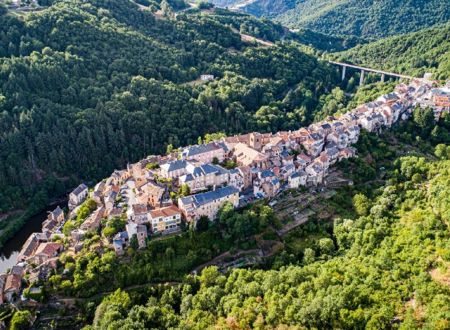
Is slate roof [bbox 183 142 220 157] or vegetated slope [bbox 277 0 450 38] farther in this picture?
vegetated slope [bbox 277 0 450 38]

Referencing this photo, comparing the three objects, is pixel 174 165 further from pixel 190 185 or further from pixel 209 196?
pixel 209 196

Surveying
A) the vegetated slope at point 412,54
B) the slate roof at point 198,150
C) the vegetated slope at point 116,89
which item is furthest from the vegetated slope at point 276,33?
the slate roof at point 198,150

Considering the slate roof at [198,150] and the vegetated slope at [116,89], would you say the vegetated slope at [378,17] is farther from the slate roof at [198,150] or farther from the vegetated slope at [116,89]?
the slate roof at [198,150]

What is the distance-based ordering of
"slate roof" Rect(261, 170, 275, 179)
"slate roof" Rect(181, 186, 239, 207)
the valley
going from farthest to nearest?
"slate roof" Rect(261, 170, 275, 179) → "slate roof" Rect(181, 186, 239, 207) → the valley

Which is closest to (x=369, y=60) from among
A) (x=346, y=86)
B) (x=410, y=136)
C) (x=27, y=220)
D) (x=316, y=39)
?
(x=346, y=86)

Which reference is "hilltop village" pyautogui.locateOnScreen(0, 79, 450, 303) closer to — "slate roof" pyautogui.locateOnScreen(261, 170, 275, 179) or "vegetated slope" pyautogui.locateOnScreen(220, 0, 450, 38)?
"slate roof" pyautogui.locateOnScreen(261, 170, 275, 179)

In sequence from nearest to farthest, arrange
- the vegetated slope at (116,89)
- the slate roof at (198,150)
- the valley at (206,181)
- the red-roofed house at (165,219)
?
the valley at (206,181)
the red-roofed house at (165,219)
the slate roof at (198,150)
the vegetated slope at (116,89)

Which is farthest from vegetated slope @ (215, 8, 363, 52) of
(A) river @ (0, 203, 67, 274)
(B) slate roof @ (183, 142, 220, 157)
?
(A) river @ (0, 203, 67, 274)

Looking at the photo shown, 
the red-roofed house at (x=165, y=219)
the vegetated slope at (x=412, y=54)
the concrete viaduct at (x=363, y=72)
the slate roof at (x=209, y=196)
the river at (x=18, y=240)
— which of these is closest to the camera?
the red-roofed house at (x=165, y=219)

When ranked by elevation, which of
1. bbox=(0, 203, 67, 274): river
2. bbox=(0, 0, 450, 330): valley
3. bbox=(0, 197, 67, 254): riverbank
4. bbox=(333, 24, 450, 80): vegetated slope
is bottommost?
bbox=(0, 203, 67, 274): river
